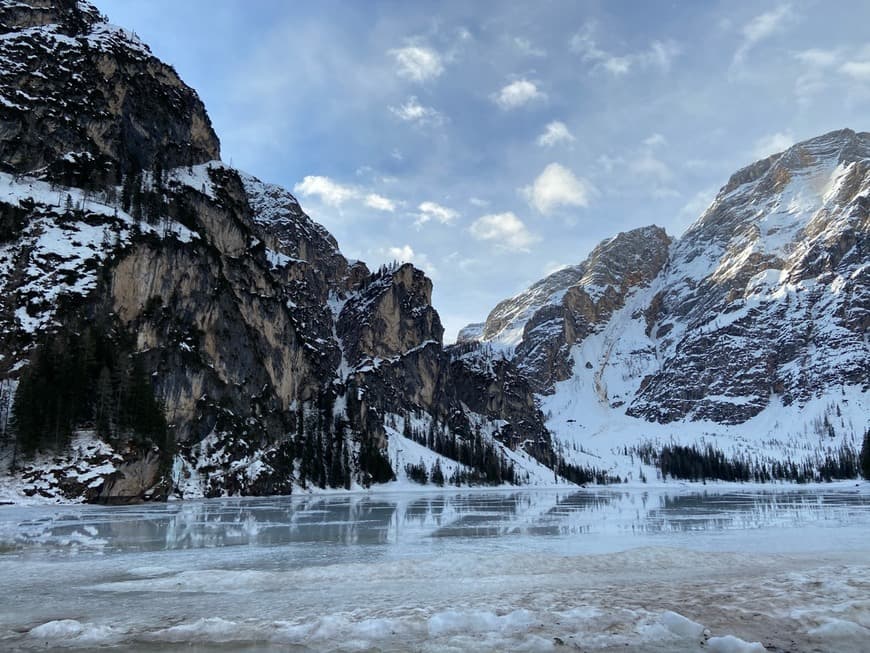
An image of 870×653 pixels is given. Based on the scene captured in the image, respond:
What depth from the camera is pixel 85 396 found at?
67438 millimetres

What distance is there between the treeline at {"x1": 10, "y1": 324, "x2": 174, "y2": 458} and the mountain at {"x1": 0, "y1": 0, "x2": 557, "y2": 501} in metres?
0.21

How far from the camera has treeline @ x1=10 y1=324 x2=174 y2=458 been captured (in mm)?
60469

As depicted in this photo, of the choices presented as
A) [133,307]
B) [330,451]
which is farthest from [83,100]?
[330,451]

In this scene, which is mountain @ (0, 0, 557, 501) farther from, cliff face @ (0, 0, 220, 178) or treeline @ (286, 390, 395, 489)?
treeline @ (286, 390, 395, 489)

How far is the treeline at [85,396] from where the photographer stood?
2381 inches

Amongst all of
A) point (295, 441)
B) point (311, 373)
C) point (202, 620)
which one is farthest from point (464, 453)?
point (202, 620)

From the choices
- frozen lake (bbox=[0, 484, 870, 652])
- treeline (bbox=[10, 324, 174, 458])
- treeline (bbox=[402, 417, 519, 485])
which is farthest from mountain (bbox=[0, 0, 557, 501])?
frozen lake (bbox=[0, 484, 870, 652])

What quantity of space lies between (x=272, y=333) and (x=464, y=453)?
7788cm

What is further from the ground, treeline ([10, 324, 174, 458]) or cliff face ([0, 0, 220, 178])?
cliff face ([0, 0, 220, 178])

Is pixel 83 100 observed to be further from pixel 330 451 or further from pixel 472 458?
pixel 472 458

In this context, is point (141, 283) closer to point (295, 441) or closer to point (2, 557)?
point (295, 441)

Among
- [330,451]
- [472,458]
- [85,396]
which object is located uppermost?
[85,396]

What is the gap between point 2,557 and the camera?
68.7 feet

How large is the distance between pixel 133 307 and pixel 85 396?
2181 centimetres
